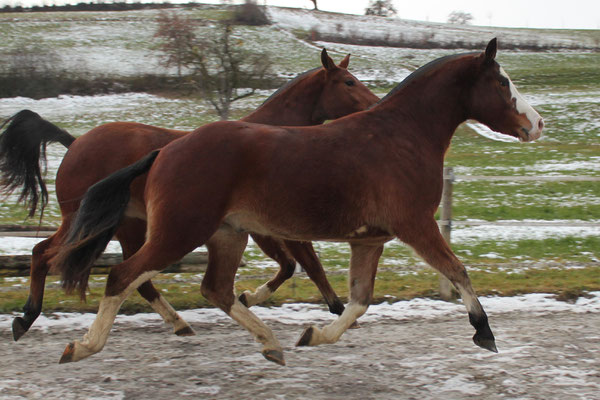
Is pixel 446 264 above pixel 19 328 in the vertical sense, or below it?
above

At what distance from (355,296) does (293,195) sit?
828 millimetres

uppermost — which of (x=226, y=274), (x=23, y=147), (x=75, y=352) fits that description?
(x=23, y=147)

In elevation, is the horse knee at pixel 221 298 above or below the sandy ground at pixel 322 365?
above

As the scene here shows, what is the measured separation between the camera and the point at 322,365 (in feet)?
12.8

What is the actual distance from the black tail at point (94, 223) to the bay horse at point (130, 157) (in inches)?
18.2

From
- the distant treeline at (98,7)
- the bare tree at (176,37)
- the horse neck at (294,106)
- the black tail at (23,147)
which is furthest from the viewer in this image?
the distant treeline at (98,7)

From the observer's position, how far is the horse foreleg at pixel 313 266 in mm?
4781

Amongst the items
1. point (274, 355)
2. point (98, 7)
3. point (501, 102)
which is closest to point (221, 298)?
point (274, 355)

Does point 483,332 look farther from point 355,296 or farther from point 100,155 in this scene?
point 100,155

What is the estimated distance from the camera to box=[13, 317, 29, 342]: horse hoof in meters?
4.38

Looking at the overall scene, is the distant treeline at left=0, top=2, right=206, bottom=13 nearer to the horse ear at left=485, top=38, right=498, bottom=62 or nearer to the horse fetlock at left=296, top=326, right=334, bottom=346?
the horse ear at left=485, top=38, right=498, bottom=62

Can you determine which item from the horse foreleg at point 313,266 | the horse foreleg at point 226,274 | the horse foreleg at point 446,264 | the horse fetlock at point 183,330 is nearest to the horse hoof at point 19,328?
the horse fetlock at point 183,330

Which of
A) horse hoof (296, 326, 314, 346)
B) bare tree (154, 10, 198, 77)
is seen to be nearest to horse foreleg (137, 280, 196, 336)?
horse hoof (296, 326, 314, 346)

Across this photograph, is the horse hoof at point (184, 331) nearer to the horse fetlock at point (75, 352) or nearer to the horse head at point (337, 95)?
the horse fetlock at point (75, 352)
